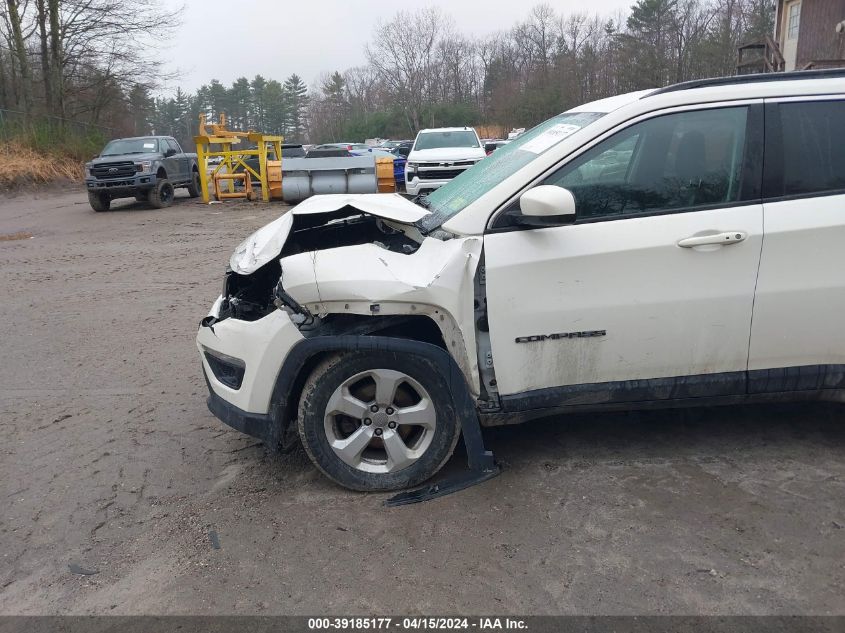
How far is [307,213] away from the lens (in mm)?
3637

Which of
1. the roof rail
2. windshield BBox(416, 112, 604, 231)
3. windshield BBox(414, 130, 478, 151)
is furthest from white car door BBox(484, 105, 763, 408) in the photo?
windshield BBox(414, 130, 478, 151)

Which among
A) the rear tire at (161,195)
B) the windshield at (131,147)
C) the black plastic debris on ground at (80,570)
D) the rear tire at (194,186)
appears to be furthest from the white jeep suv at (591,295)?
the rear tire at (194,186)

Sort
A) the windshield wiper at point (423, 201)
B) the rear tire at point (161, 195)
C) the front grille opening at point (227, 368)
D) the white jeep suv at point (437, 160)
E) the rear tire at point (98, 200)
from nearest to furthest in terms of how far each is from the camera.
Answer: the front grille opening at point (227, 368) < the windshield wiper at point (423, 201) < the white jeep suv at point (437, 160) < the rear tire at point (98, 200) < the rear tire at point (161, 195)

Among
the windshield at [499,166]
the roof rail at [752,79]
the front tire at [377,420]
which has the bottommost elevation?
the front tire at [377,420]

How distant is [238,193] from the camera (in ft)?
68.9

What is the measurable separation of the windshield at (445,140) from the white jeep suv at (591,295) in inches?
570

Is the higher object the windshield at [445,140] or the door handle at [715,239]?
the windshield at [445,140]

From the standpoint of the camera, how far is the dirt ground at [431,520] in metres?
2.62

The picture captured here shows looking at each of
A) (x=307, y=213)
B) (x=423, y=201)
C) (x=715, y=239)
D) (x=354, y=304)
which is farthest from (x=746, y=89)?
(x=307, y=213)

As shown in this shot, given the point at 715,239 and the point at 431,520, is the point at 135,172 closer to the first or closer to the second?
the point at 431,520

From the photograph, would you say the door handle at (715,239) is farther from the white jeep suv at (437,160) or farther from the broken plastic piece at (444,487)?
the white jeep suv at (437,160)

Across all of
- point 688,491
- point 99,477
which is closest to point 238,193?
point 99,477

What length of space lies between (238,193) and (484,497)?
19.3 m

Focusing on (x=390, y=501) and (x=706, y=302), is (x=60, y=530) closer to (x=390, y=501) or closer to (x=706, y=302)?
(x=390, y=501)
